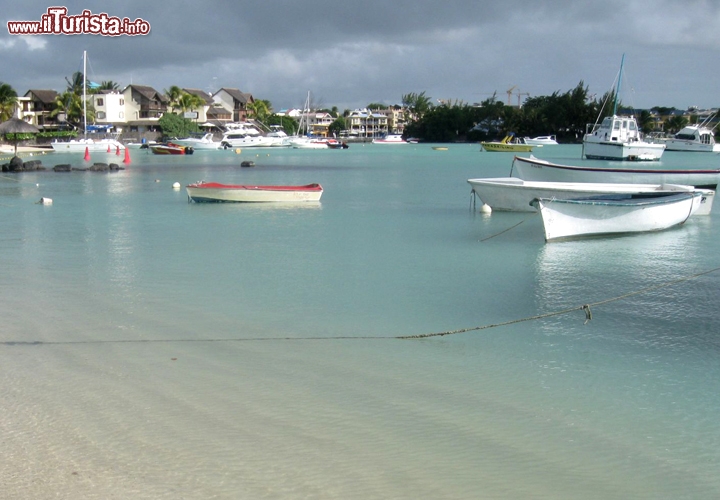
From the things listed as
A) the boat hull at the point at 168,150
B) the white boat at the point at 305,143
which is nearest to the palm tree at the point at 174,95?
the white boat at the point at 305,143

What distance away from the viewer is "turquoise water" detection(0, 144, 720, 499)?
18.0ft

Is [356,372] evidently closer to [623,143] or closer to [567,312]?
[567,312]

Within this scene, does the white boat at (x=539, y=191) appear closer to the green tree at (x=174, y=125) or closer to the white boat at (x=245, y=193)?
the white boat at (x=245, y=193)

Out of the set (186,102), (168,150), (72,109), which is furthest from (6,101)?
(186,102)

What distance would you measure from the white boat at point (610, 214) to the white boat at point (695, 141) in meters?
76.6

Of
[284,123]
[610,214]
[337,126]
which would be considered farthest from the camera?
[337,126]

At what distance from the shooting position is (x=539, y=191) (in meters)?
20.1

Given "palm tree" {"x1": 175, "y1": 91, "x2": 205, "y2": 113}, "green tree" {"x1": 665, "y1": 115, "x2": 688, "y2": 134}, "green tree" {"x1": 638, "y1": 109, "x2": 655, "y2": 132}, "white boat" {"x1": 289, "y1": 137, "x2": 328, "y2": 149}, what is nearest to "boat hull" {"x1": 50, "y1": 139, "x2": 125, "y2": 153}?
"white boat" {"x1": 289, "y1": 137, "x2": 328, "y2": 149}

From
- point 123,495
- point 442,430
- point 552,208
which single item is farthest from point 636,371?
point 552,208

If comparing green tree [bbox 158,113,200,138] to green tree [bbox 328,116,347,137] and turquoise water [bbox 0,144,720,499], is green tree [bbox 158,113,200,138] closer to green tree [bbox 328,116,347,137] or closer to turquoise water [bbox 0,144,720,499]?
green tree [bbox 328,116,347,137]

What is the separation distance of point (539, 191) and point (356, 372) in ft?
45.2

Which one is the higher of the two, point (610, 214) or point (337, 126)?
point (337, 126)

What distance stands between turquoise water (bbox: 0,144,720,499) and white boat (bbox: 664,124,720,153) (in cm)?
8014

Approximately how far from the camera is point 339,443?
6000 mm
